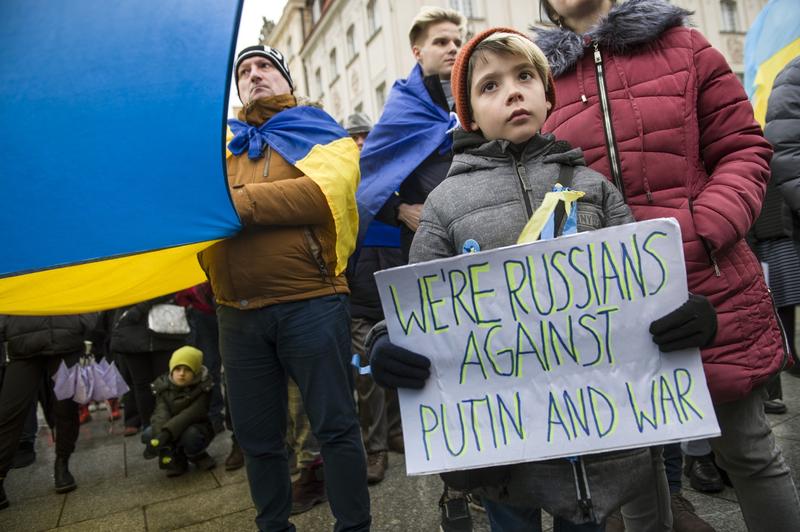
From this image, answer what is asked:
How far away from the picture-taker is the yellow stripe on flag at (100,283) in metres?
2.08

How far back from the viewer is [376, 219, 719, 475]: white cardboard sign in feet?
4.34

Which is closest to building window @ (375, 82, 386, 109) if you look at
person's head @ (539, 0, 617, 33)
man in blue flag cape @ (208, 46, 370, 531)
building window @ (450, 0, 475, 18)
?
building window @ (450, 0, 475, 18)

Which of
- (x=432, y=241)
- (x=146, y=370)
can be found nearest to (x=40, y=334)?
(x=146, y=370)

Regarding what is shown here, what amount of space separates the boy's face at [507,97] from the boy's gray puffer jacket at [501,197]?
1.5 inches

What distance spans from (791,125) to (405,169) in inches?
56.8

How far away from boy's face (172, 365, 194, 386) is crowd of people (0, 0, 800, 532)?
93 centimetres

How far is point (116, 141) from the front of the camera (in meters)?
1.72

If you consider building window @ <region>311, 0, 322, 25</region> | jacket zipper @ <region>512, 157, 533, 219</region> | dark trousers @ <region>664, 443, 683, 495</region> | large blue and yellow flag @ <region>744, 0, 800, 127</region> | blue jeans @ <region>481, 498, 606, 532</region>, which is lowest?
dark trousers @ <region>664, 443, 683, 495</region>

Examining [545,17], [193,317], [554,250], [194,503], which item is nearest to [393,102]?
[545,17]

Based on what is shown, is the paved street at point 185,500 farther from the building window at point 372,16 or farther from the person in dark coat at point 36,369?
the building window at point 372,16

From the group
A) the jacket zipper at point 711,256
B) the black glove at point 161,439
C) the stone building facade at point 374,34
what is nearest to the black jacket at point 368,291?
the black glove at point 161,439

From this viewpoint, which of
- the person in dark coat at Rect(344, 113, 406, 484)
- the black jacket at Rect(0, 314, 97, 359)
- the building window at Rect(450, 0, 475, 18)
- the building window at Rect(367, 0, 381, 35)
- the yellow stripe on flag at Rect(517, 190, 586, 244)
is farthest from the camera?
the building window at Rect(367, 0, 381, 35)

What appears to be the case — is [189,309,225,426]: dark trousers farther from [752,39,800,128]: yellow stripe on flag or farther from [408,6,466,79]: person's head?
[752,39,800,128]: yellow stripe on flag

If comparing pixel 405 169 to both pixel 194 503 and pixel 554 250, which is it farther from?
pixel 194 503
